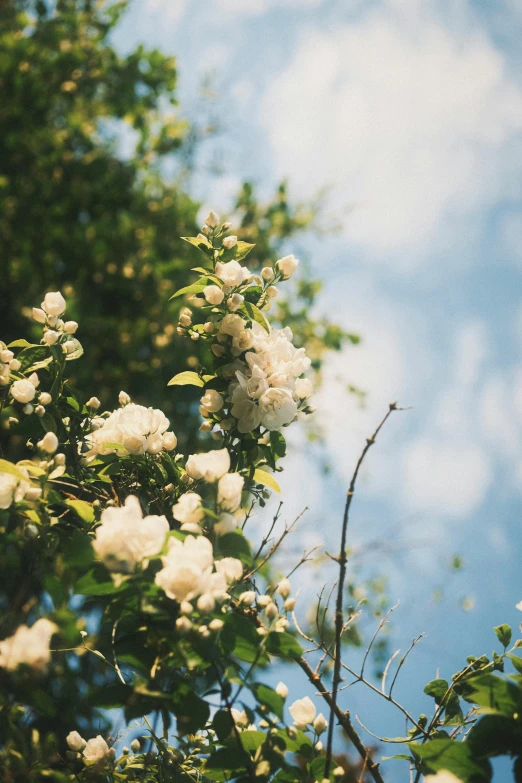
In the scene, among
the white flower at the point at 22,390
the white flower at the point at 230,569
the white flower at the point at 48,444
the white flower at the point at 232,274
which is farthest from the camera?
the white flower at the point at 232,274

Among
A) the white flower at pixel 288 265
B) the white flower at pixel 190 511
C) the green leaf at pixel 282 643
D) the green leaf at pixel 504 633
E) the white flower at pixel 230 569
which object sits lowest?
the green leaf at pixel 282 643

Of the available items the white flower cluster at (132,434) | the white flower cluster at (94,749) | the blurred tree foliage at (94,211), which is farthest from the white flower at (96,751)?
the blurred tree foliage at (94,211)

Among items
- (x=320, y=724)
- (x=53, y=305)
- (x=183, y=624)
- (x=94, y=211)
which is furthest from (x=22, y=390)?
(x=94, y=211)

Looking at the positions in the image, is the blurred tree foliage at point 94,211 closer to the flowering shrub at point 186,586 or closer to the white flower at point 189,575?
the flowering shrub at point 186,586

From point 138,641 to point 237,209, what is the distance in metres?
5.62

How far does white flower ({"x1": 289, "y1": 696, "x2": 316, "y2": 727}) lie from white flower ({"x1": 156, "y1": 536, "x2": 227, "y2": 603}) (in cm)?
49

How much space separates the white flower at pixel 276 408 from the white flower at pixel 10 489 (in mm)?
588

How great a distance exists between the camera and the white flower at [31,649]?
2.83 feet

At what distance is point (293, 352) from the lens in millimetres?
1586

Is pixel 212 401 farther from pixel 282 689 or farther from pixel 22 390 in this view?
pixel 282 689

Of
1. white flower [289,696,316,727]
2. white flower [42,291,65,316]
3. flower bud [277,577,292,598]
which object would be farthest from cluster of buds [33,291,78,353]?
white flower [289,696,316,727]

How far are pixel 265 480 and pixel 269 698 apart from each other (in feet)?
1.98

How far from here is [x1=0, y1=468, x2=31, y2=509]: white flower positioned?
1.13 m

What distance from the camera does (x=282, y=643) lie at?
3.45ft
